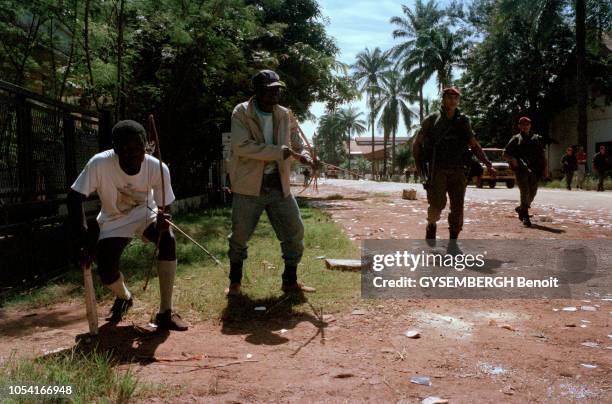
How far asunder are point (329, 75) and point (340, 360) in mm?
14064

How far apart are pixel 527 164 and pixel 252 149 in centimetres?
592

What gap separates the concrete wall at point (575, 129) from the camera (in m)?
28.3

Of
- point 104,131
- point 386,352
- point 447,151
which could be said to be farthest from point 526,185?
point 104,131

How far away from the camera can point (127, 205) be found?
4.00 m

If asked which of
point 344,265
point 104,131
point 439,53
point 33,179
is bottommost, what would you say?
point 344,265

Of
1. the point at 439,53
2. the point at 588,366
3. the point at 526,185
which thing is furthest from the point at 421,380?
the point at 439,53

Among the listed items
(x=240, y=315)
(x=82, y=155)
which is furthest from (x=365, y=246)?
(x=82, y=155)

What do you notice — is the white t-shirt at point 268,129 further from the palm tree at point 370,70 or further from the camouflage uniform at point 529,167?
the palm tree at point 370,70

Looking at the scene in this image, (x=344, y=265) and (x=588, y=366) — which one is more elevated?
(x=344, y=265)

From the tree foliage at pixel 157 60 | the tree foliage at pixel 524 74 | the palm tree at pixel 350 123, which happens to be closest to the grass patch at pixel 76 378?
the tree foliage at pixel 157 60

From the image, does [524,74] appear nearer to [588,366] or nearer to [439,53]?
[439,53]

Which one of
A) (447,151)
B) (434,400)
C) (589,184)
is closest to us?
(434,400)

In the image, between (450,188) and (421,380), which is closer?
(421,380)

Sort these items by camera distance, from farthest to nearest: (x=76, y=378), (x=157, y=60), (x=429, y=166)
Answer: (x=157, y=60) → (x=429, y=166) → (x=76, y=378)
